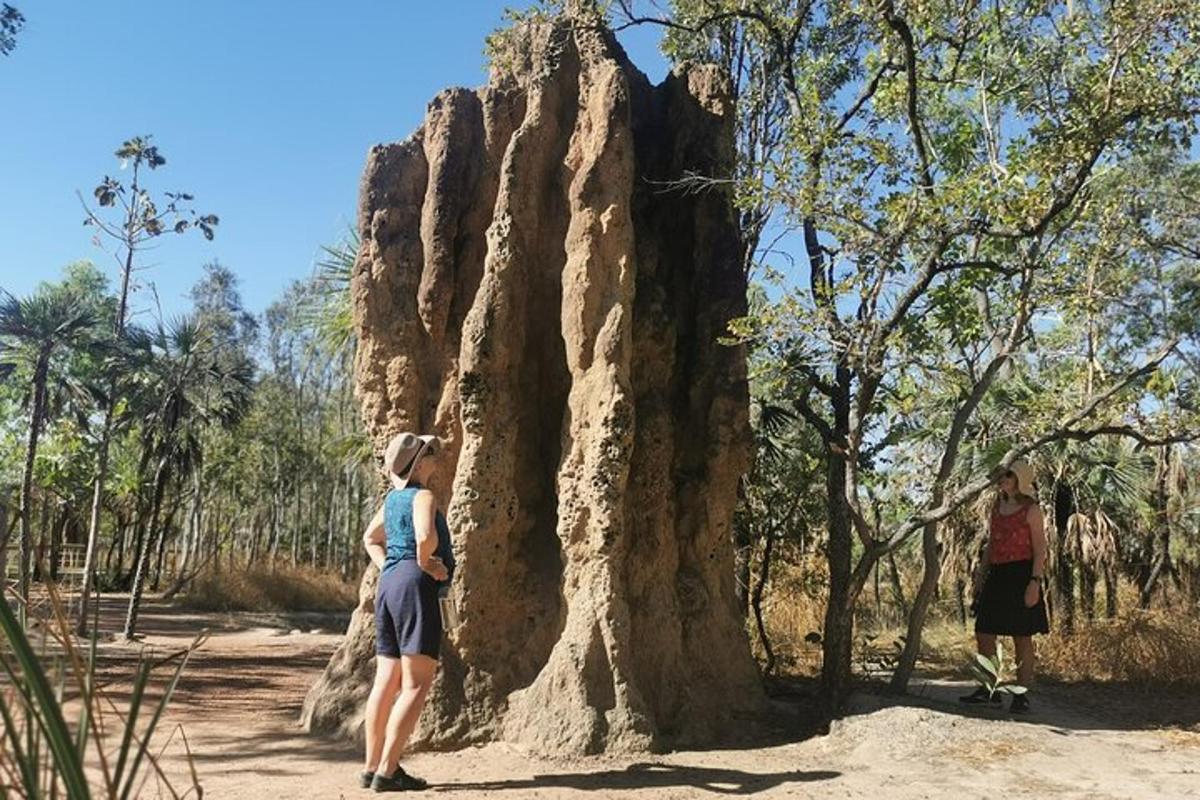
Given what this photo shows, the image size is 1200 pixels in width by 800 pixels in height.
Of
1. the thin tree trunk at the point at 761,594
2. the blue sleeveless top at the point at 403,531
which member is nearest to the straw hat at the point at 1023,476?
the thin tree trunk at the point at 761,594

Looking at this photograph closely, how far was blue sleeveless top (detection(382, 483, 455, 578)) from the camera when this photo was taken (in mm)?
5133

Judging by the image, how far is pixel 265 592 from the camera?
23.7 meters

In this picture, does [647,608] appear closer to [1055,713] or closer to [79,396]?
[1055,713]

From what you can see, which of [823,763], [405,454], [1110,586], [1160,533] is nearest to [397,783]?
[405,454]

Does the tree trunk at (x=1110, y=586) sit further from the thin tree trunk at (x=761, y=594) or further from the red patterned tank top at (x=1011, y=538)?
the red patterned tank top at (x=1011, y=538)

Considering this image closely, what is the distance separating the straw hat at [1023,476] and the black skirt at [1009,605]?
0.58 meters

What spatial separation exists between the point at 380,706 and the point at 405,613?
0.52m

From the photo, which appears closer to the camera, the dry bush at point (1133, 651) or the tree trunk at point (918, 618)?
the tree trunk at point (918, 618)

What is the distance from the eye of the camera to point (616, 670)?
19.6 feet

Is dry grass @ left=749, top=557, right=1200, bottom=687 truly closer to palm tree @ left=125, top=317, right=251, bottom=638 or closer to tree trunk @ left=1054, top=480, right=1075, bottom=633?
Answer: tree trunk @ left=1054, top=480, right=1075, bottom=633

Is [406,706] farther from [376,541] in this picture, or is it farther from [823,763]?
[823,763]

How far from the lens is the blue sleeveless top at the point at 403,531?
16.8ft

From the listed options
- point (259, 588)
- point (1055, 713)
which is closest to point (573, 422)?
point (1055, 713)

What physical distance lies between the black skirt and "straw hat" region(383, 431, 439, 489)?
5.01 m
